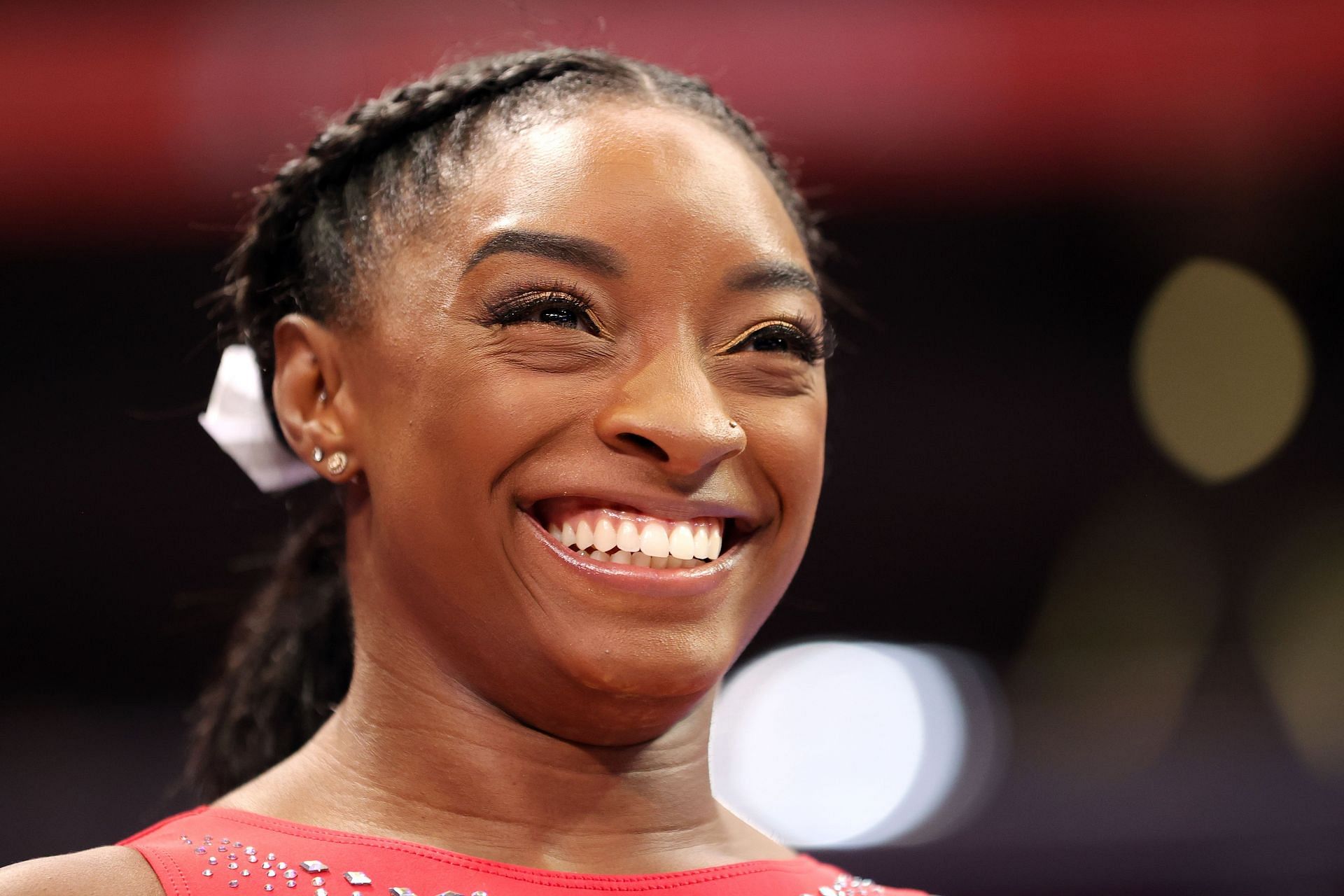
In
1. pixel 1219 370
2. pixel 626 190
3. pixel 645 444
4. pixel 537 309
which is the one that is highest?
pixel 1219 370

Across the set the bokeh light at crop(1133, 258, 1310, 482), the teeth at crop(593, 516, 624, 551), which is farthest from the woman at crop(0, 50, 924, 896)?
A: the bokeh light at crop(1133, 258, 1310, 482)

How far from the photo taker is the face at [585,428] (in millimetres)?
1297

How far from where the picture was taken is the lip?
1.30 meters

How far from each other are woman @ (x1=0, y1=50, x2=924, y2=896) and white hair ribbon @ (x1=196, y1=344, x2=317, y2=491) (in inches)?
5.9

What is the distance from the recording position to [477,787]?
1.37 metres

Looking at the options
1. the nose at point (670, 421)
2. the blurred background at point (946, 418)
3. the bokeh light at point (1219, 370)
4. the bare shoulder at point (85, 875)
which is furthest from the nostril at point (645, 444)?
the bokeh light at point (1219, 370)

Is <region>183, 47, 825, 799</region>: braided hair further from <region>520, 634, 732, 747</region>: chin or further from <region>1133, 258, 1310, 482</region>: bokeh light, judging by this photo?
<region>1133, 258, 1310, 482</region>: bokeh light

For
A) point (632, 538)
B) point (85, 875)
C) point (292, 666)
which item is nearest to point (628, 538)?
point (632, 538)

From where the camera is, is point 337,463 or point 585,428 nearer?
point 585,428

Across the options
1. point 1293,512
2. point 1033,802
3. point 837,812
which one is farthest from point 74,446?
point 1293,512

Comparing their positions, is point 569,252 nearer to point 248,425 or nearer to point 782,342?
point 782,342

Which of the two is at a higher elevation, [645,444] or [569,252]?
[569,252]

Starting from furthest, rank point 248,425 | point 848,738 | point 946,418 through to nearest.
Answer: point 946,418 → point 848,738 → point 248,425

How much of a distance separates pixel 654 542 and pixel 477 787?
0.93 feet
